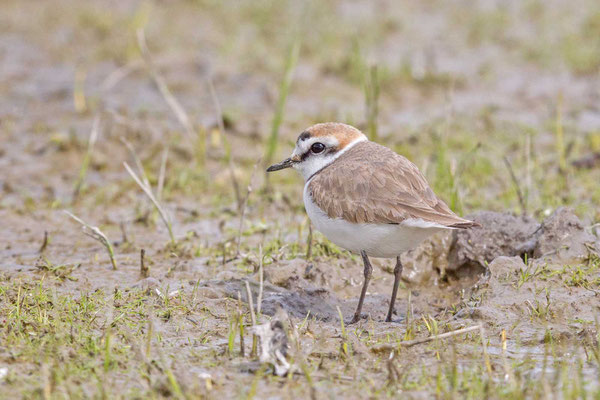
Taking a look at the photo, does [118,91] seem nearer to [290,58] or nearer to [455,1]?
[290,58]

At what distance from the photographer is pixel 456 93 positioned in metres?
10.6

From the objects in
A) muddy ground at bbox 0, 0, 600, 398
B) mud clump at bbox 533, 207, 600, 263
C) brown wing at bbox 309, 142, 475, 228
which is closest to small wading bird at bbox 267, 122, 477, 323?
brown wing at bbox 309, 142, 475, 228

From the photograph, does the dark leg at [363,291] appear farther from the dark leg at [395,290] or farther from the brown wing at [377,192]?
the brown wing at [377,192]

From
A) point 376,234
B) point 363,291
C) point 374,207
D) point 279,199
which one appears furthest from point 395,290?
point 279,199

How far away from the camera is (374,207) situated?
17.2 ft

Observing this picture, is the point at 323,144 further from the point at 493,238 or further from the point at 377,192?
the point at 493,238

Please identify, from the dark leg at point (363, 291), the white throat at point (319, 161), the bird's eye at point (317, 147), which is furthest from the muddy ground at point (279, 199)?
the bird's eye at point (317, 147)

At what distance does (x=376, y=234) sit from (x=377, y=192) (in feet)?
0.95

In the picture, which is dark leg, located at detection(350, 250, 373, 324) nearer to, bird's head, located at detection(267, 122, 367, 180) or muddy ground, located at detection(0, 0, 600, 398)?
muddy ground, located at detection(0, 0, 600, 398)

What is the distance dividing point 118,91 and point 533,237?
6.21 metres

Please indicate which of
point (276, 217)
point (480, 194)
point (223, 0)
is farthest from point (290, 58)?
point (223, 0)

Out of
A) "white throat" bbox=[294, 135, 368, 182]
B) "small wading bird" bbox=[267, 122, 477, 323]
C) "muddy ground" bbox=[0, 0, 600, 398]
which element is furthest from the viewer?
"white throat" bbox=[294, 135, 368, 182]

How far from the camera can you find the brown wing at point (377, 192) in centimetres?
516

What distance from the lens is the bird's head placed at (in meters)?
6.04
